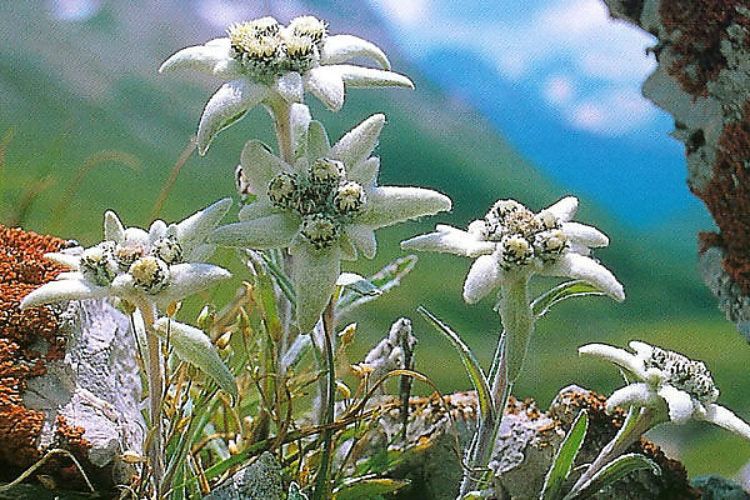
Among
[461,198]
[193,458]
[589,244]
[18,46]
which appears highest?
[18,46]

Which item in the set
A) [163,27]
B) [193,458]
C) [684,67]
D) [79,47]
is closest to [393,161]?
[163,27]

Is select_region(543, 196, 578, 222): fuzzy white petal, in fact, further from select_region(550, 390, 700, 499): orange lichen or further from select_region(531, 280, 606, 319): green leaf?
select_region(550, 390, 700, 499): orange lichen

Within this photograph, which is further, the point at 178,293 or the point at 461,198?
the point at 461,198

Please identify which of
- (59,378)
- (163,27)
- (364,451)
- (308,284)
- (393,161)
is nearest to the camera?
(308,284)

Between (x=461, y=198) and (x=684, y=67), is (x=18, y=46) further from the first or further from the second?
(x=684, y=67)

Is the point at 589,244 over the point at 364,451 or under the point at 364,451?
over

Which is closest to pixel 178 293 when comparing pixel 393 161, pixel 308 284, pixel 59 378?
pixel 308 284

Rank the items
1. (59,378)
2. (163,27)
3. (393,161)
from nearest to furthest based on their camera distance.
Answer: (59,378) < (393,161) < (163,27)

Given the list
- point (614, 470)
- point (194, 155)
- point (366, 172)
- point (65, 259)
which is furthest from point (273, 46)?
point (194, 155)
